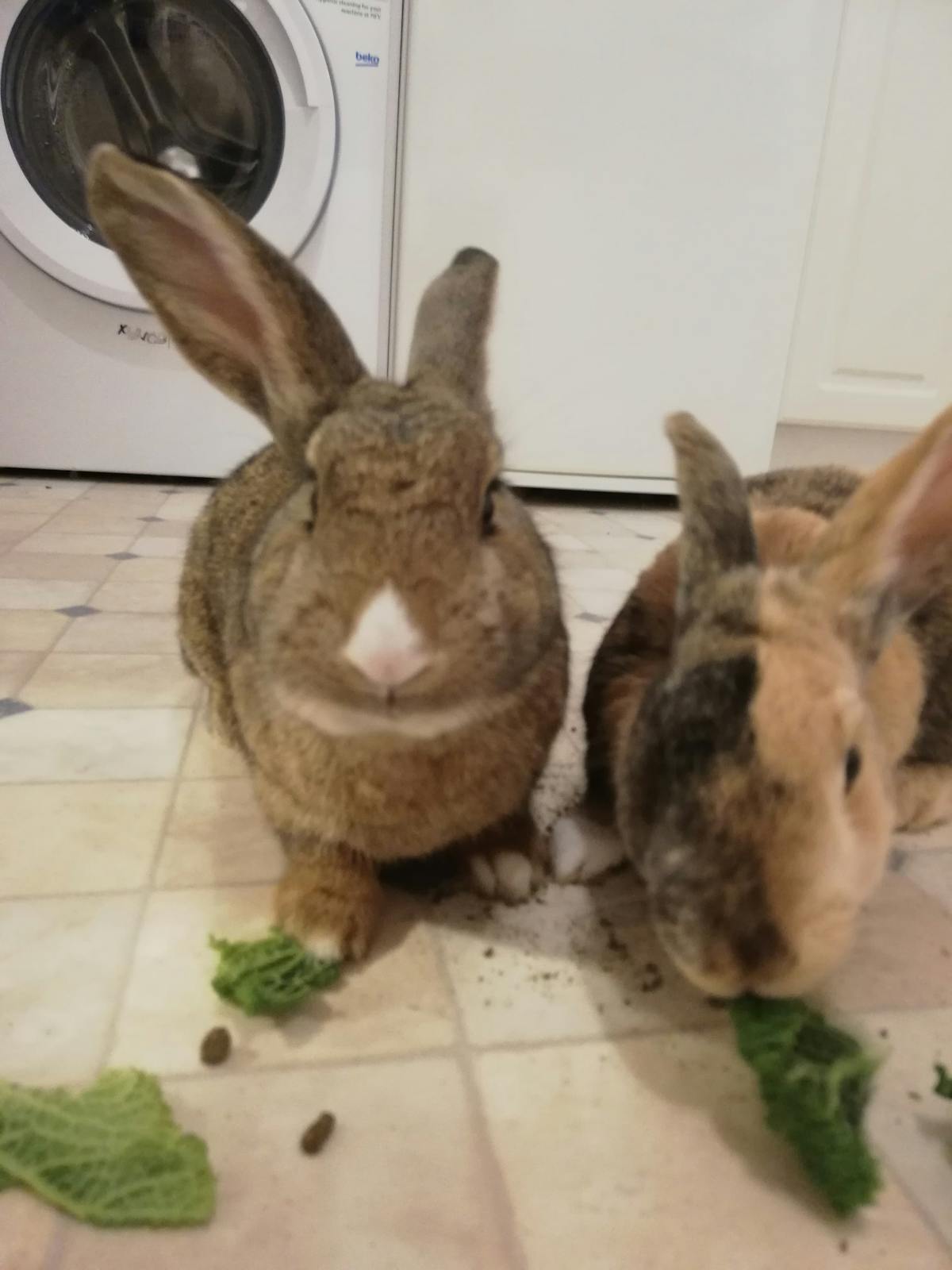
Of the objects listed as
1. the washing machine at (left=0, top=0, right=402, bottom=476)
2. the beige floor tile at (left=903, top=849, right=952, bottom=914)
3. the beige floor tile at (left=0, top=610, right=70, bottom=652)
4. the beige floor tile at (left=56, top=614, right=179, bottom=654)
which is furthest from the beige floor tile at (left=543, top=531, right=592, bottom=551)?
the beige floor tile at (left=903, top=849, right=952, bottom=914)

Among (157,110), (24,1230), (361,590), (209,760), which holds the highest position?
(157,110)

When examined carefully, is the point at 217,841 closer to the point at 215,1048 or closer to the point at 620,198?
the point at 215,1048

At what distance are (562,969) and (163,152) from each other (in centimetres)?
388

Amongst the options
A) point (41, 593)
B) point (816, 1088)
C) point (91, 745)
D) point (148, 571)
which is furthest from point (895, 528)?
point (148, 571)

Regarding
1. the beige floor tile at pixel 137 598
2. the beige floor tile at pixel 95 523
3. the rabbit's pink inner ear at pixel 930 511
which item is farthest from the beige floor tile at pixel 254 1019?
the beige floor tile at pixel 95 523

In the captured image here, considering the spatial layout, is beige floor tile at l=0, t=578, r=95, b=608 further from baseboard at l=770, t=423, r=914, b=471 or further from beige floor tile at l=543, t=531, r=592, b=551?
baseboard at l=770, t=423, r=914, b=471

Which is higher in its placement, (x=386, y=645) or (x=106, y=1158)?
(x=386, y=645)

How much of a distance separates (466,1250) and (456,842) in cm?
58

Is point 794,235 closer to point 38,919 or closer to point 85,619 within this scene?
point 85,619

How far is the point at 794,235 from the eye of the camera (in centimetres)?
423

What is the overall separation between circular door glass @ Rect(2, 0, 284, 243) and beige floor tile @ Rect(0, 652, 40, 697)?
241 centimetres

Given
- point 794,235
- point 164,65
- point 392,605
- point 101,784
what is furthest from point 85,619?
point 794,235

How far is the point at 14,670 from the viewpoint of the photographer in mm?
2080

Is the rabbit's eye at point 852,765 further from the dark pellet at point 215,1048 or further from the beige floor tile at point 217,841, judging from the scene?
the beige floor tile at point 217,841
